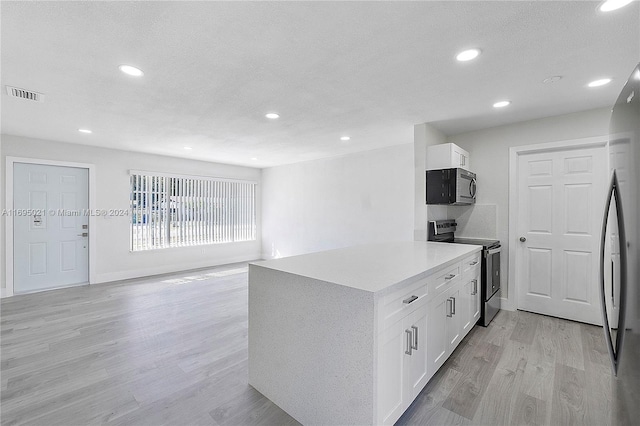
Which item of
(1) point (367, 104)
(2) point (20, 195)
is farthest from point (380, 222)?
(2) point (20, 195)

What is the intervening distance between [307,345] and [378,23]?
1964 mm

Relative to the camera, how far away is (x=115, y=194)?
17.1 ft

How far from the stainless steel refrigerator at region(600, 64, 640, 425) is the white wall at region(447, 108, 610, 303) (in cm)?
282

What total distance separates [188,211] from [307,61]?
511 cm

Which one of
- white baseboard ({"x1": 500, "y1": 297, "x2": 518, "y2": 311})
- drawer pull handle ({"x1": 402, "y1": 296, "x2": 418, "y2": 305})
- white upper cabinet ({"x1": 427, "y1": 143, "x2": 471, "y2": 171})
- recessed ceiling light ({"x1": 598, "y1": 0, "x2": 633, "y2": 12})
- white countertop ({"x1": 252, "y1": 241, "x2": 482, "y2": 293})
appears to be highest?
recessed ceiling light ({"x1": 598, "y1": 0, "x2": 633, "y2": 12})

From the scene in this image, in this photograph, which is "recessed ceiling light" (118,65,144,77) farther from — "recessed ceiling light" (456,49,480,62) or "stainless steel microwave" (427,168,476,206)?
"stainless steel microwave" (427,168,476,206)

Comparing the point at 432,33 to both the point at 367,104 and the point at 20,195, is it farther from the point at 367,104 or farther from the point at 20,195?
the point at 20,195

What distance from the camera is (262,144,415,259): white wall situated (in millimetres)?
4961

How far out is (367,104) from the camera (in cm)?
300

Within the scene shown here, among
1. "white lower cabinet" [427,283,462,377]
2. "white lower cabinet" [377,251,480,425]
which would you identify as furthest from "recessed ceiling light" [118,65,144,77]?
"white lower cabinet" [427,283,462,377]

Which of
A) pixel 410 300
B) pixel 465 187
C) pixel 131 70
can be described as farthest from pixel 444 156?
pixel 131 70

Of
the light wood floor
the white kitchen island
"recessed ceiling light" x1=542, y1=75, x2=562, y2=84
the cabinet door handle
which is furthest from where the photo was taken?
"recessed ceiling light" x1=542, y1=75, x2=562, y2=84

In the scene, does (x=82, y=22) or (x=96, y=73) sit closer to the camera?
(x=82, y=22)

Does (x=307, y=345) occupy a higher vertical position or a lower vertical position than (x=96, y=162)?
lower
